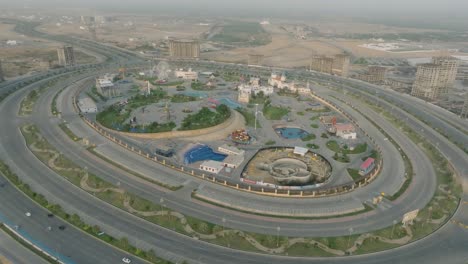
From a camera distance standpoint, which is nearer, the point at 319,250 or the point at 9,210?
the point at 319,250

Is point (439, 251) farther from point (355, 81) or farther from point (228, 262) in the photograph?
point (355, 81)

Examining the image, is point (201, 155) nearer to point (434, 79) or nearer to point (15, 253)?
point (15, 253)

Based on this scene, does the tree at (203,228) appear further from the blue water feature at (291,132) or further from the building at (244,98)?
the building at (244,98)

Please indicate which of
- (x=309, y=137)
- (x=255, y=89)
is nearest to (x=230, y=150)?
(x=309, y=137)

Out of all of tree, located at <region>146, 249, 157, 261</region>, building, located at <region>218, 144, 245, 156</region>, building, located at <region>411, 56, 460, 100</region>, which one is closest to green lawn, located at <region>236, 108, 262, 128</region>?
building, located at <region>218, 144, 245, 156</region>

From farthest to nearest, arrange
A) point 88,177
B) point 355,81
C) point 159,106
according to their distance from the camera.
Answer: point 355,81, point 159,106, point 88,177

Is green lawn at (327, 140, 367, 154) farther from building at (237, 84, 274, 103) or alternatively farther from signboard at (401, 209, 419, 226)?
building at (237, 84, 274, 103)

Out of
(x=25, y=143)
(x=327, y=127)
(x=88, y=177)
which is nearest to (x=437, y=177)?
(x=327, y=127)
